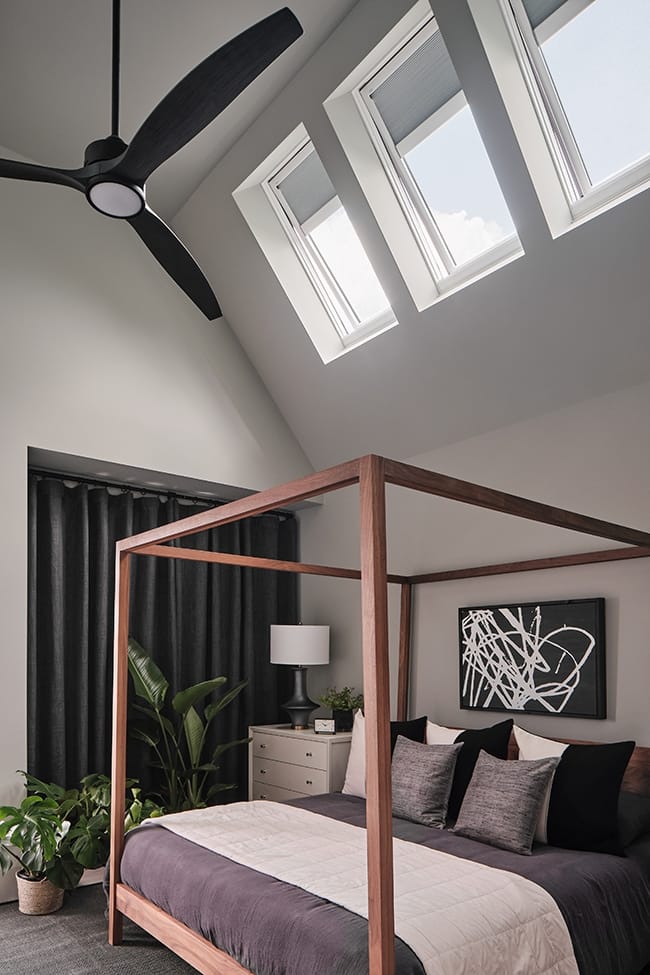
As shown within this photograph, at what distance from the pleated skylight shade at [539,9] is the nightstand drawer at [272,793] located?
416 centimetres

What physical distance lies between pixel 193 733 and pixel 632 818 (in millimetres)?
2566

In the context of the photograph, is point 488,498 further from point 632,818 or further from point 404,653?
point 404,653

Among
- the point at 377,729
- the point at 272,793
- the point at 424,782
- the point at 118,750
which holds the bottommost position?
the point at 272,793

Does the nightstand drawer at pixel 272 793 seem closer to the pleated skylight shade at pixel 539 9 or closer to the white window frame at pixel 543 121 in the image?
the white window frame at pixel 543 121

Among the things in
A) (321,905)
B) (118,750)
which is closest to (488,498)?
(321,905)

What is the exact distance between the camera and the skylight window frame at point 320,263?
4.70 meters

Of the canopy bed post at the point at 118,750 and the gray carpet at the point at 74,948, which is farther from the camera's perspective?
the canopy bed post at the point at 118,750

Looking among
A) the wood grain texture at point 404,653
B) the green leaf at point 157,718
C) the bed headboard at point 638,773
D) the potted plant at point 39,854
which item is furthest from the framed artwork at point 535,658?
the potted plant at point 39,854

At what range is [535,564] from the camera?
4176 mm

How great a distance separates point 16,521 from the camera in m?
4.19

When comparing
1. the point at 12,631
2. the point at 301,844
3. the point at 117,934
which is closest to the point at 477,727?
the point at 301,844

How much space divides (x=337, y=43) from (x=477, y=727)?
11.7 ft

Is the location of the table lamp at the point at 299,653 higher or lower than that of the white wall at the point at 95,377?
lower

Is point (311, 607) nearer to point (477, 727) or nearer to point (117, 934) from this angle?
point (477, 727)
